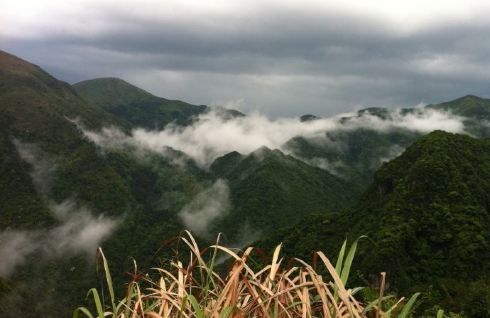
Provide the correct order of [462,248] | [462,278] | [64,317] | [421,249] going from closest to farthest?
[462,278] < [462,248] < [421,249] < [64,317]

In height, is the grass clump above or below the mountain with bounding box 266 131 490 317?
above

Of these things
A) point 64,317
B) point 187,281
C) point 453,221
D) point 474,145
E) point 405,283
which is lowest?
point 64,317

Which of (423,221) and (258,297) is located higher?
(258,297)

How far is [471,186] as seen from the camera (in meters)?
123

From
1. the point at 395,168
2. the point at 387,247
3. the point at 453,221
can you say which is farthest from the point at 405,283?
the point at 395,168

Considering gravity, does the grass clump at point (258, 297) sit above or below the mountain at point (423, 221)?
above

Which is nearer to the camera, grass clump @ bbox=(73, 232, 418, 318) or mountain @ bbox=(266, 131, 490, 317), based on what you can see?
grass clump @ bbox=(73, 232, 418, 318)

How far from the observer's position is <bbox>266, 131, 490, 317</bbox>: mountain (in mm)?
103875

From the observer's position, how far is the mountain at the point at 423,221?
103875mm

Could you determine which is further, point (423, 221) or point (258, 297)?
point (423, 221)

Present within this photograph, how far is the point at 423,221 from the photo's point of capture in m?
118

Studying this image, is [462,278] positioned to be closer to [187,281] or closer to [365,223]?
[365,223]

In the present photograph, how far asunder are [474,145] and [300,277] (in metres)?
151

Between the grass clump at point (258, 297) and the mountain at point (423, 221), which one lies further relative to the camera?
the mountain at point (423, 221)
